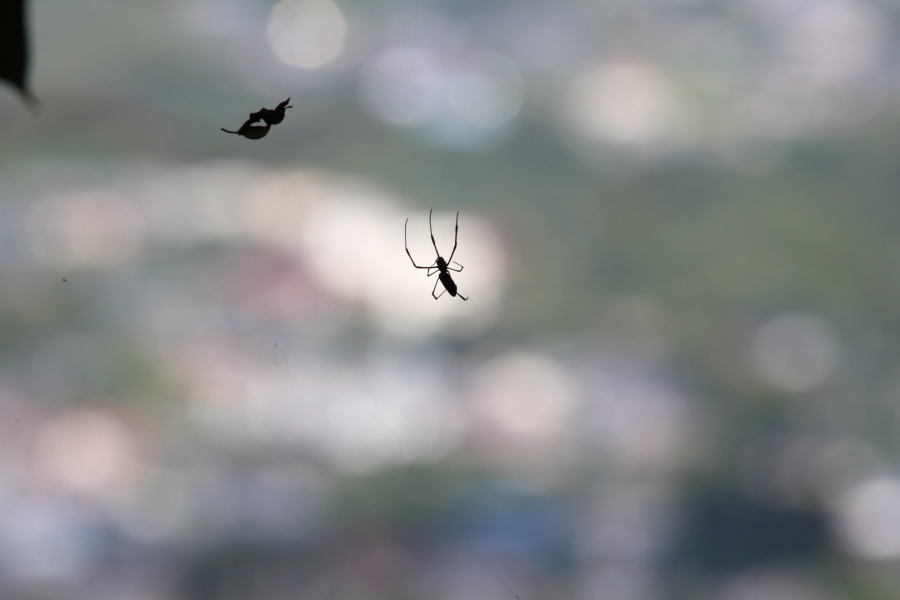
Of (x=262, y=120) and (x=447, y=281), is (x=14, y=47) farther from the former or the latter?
(x=447, y=281)

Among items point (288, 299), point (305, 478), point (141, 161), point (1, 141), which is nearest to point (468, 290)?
point (288, 299)

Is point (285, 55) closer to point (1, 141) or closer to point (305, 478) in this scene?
point (1, 141)

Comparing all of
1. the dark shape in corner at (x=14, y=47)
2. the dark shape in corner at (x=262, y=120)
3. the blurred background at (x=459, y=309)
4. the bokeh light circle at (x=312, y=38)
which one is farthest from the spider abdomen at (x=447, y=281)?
the bokeh light circle at (x=312, y=38)

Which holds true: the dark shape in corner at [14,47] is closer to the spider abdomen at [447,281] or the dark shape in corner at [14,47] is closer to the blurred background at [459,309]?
the spider abdomen at [447,281]

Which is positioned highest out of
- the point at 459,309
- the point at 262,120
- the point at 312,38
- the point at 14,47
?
the point at 312,38

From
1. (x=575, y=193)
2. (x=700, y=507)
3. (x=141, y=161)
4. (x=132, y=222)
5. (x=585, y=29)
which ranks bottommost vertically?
(x=700, y=507)

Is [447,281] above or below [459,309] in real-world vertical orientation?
below

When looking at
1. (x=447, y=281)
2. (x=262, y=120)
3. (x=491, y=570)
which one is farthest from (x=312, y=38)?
(x=262, y=120)

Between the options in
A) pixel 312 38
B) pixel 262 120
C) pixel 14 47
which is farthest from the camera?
pixel 312 38
